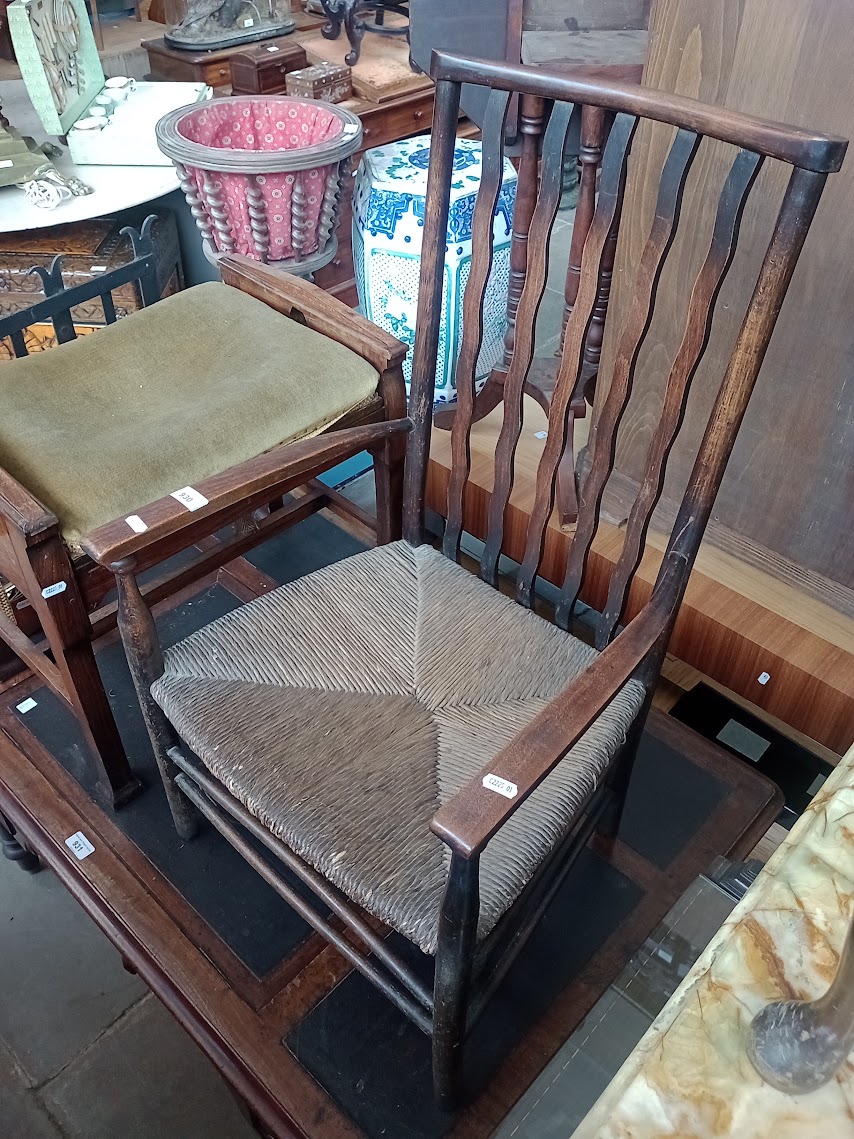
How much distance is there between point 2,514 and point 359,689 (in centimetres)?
42

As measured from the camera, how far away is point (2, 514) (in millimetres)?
917

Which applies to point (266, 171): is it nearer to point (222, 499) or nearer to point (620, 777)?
point (222, 499)

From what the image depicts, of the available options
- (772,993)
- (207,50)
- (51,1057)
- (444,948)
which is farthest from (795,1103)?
(207,50)

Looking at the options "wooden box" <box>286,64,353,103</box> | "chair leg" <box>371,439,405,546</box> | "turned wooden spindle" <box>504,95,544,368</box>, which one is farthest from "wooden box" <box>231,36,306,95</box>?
"chair leg" <box>371,439,405,546</box>

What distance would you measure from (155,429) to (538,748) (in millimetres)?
669

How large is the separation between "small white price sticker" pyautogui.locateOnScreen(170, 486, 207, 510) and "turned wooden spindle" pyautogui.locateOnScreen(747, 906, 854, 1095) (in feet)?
2.17

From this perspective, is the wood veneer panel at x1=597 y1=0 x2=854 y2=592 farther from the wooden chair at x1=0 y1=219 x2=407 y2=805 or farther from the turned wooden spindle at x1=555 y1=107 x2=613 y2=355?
the wooden chair at x1=0 y1=219 x2=407 y2=805

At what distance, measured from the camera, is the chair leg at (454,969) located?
2.16 ft

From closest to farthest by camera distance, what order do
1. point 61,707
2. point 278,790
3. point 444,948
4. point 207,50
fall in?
point 444,948 < point 278,790 < point 61,707 < point 207,50

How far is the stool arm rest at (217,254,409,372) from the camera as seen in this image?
3.98 feet

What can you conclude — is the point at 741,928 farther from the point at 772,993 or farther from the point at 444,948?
the point at 444,948

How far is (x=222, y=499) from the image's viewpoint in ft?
2.93

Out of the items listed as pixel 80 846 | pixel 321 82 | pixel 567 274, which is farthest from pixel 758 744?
pixel 321 82

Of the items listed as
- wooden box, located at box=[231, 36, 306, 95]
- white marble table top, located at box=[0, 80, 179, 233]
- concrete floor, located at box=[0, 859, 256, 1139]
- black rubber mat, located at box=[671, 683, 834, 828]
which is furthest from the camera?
wooden box, located at box=[231, 36, 306, 95]
